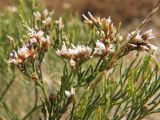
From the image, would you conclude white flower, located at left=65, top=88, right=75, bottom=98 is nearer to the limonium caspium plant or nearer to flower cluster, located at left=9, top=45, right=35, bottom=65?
the limonium caspium plant

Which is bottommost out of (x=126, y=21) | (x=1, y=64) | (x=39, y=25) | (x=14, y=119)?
(x=14, y=119)

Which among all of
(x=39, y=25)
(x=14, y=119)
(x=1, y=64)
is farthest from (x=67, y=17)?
(x=14, y=119)

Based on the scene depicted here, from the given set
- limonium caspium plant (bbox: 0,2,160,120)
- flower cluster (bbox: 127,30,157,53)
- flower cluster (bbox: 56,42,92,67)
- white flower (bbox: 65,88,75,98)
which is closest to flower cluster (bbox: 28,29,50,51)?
limonium caspium plant (bbox: 0,2,160,120)

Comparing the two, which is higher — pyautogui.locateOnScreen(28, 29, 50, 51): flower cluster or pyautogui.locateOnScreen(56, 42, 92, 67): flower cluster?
pyautogui.locateOnScreen(28, 29, 50, 51): flower cluster

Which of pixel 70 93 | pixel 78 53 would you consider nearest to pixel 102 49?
pixel 78 53

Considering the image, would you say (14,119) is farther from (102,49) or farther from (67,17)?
(67,17)

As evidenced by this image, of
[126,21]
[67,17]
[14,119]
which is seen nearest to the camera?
[14,119]

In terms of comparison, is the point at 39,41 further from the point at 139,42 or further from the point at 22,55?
the point at 139,42

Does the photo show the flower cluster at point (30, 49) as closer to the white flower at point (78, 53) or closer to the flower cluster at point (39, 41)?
the flower cluster at point (39, 41)
